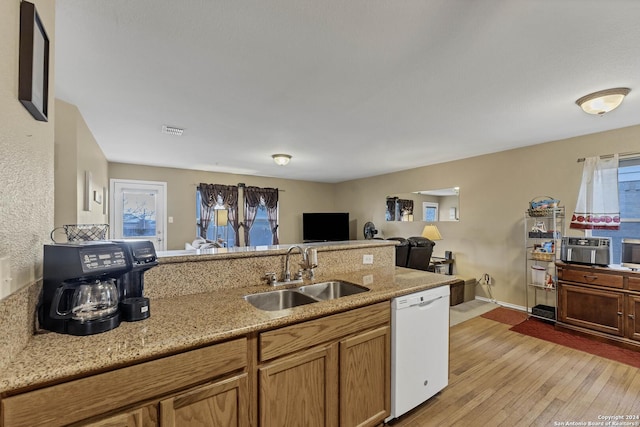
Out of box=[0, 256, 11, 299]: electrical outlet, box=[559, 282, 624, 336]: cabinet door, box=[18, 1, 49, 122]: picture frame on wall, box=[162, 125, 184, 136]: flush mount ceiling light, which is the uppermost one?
box=[162, 125, 184, 136]: flush mount ceiling light

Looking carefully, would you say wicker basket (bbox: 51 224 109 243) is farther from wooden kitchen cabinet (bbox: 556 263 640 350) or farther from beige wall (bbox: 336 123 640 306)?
beige wall (bbox: 336 123 640 306)

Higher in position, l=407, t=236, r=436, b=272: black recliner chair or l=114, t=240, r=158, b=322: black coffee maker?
l=114, t=240, r=158, b=322: black coffee maker

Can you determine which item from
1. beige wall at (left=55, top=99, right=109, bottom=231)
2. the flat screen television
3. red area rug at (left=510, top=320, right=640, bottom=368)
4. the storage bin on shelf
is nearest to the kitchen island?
beige wall at (left=55, top=99, right=109, bottom=231)

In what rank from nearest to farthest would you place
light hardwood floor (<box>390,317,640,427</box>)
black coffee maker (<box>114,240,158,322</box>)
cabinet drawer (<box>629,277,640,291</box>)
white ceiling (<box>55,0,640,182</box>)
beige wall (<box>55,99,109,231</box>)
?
black coffee maker (<box>114,240,158,322</box>) → white ceiling (<box>55,0,640,182</box>) → light hardwood floor (<box>390,317,640,427</box>) → beige wall (<box>55,99,109,231</box>) → cabinet drawer (<box>629,277,640,291</box>)

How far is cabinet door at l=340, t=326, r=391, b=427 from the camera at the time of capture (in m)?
1.57

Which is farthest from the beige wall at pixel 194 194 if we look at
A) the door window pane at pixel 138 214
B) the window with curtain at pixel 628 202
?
the window with curtain at pixel 628 202

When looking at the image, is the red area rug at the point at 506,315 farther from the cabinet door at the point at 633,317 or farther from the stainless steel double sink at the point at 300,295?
the stainless steel double sink at the point at 300,295

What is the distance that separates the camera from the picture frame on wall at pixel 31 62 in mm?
990

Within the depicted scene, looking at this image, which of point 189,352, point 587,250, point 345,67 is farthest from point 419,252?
point 189,352

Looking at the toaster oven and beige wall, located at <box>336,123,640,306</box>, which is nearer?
the toaster oven

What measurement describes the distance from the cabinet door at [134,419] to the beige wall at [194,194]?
5415 mm

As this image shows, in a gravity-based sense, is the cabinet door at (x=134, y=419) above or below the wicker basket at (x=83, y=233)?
below

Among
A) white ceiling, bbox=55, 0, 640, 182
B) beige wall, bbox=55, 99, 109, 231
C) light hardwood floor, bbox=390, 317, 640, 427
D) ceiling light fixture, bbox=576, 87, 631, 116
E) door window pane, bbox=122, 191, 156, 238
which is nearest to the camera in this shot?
white ceiling, bbox=55, 0, 640, 182

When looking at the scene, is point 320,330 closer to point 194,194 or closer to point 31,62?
point 31,62
